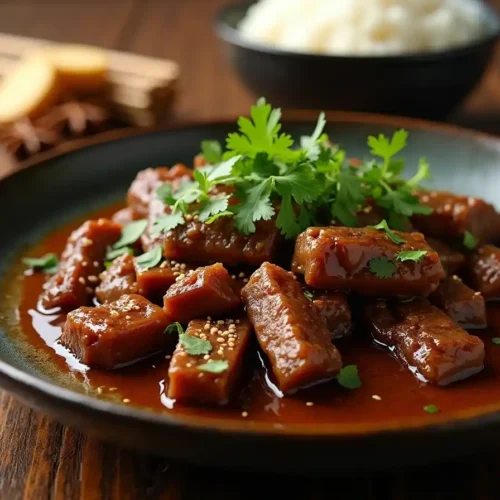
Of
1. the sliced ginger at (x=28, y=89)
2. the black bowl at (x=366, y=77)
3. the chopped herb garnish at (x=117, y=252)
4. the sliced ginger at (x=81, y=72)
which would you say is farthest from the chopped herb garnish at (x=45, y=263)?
the sliced ginger at (x=81, y=72)

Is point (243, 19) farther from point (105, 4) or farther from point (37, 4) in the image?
point (37, 4)

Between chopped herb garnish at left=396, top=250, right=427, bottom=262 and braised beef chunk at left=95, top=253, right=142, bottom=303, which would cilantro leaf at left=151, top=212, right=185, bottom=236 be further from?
chopped herb garnish at left=396, top=250, right=427, bottom=262

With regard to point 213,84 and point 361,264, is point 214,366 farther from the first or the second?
point 213,84

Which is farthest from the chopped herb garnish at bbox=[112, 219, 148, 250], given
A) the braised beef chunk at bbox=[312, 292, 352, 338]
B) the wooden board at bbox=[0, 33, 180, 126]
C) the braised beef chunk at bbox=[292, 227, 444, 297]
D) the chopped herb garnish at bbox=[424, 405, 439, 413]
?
the wooden board at bbox=[0, 33, 180, 126]

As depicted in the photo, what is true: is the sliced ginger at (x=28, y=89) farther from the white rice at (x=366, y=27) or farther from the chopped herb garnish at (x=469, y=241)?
the chopped herb garnish at (x=469, y=241)

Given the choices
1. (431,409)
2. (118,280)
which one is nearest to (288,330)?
(431,409)
